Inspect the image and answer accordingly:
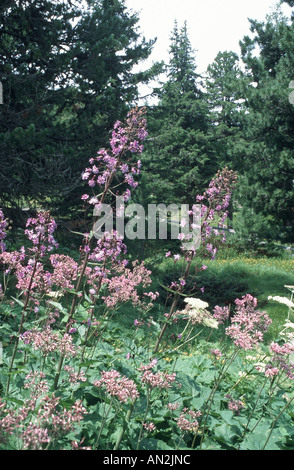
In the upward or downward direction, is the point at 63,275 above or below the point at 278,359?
above

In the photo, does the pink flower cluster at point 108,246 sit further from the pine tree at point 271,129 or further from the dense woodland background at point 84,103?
the pine tree at point 271,129

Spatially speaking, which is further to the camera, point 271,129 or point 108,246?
point 271,129

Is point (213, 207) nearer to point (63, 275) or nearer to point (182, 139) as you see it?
point (63, 275)

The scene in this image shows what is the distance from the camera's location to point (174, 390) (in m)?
3.24

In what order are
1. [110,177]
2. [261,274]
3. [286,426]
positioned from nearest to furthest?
[286,426] < [110,177] < [261,274]

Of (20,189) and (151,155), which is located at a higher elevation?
(151,155)

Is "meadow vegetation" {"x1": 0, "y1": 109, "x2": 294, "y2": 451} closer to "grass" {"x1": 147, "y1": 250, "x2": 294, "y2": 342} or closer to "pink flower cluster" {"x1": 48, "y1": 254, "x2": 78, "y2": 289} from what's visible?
"pink flower cluster" {"x1": 48, "y1": 254, "x2": 78, "y2": 289}

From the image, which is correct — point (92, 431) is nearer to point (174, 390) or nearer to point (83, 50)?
point (174, 390)

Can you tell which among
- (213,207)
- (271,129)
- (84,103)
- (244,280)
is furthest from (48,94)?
(244,280)

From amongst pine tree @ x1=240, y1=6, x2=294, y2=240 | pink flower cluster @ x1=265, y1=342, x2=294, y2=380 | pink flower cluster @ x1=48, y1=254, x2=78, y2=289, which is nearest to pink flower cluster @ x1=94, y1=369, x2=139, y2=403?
pink flower cluster @ x1=265, y1=342, x2=294, y2=380

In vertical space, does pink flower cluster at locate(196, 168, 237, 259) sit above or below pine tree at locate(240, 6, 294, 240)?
below

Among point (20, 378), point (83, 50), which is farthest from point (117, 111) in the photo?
point (20, 378)

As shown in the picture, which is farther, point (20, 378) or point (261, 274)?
point (261, 274)
